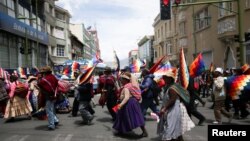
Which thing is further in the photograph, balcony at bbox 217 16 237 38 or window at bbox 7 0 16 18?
window at bbox 7 0 16 18

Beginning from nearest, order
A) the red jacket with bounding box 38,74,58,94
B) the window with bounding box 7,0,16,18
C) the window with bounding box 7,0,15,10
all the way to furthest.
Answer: the red jacket with bounding box 38,74,58,94, the window with bounding box 7,0,15,10, the window with bounding box 7,0,16,18

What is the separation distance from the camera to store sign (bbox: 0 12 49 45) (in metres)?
26.3

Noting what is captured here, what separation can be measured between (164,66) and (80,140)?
883cm

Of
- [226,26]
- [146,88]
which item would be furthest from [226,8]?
[146,88]

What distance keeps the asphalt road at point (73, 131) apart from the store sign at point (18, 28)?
15.1 m

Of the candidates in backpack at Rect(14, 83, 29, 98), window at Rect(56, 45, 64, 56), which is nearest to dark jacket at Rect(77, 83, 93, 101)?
backpack at Rect(14, 83, 29, 98)

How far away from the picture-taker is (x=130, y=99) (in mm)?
8891

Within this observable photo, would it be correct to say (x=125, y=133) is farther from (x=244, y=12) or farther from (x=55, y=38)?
(x=55, y=38)

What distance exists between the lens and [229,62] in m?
27.4

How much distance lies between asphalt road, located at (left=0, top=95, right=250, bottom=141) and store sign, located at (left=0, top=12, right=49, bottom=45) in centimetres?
1506

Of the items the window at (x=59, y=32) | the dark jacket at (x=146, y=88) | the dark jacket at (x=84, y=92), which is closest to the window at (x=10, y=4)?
the dark jacket at (x=84, y=92)

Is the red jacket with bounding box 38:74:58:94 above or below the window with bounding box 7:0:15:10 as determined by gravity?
below

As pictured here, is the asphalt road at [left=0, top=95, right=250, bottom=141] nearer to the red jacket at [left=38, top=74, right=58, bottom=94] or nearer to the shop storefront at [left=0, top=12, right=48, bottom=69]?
the red jacket at [left=38, top=74, right=58, bottom=94]

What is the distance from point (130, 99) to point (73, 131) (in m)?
1.97
